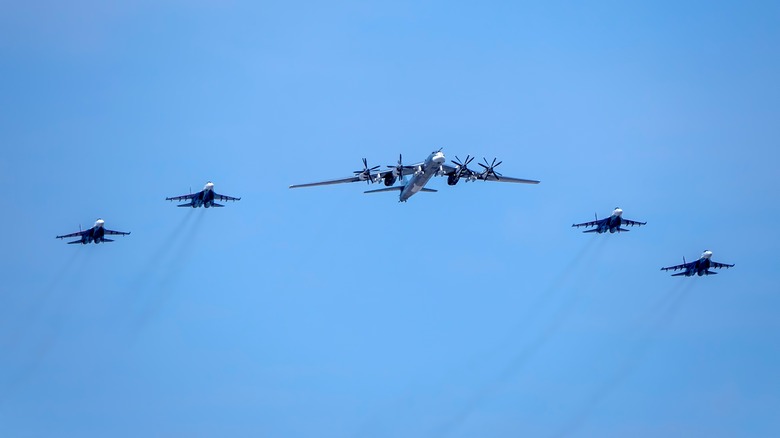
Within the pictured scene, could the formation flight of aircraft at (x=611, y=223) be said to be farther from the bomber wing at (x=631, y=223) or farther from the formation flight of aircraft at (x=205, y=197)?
the formation flight of aircraft at (x=205, y=197)

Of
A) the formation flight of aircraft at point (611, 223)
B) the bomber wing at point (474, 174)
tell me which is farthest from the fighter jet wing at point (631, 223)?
the bomber wing at point (474, 174)

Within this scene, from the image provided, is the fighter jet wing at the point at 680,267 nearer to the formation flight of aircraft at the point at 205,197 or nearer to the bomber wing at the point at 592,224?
the bomber wing at the point at 592,224

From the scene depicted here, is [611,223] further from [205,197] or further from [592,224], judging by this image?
[205,197]

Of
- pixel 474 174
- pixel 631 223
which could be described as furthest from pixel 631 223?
A: pixel 474 174

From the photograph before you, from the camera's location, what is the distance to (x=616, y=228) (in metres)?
124

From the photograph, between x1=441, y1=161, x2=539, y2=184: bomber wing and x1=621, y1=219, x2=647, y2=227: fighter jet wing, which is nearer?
→ x1=441, y1=161, x2=539, y2=184: bomber wing

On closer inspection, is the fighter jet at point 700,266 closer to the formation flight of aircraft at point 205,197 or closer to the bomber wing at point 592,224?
the bomber wing at point 592,224

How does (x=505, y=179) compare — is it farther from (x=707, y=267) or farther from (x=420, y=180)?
(x=707, y=267)

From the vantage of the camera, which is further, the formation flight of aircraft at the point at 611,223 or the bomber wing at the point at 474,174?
the formation flight of aircraft at the point at 611,223

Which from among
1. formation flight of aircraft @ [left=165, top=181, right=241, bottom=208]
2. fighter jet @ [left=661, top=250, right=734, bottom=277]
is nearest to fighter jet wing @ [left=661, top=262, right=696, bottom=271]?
fighter jet @ [left=661, top=250, right=734, bottom=277]

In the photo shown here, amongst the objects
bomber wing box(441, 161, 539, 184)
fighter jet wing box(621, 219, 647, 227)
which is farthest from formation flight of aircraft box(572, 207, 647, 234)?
bomber wing box(441, 161, 539, 184)

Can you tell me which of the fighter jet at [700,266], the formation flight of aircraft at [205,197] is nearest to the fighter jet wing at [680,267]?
the fighter jet at [700,266]

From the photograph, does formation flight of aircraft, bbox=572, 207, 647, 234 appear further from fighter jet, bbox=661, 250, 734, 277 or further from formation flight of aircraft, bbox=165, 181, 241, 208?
formation flight of aircraft, bbox=165, 181, 241, 208

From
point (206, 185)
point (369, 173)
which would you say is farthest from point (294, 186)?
point (206, 185)
